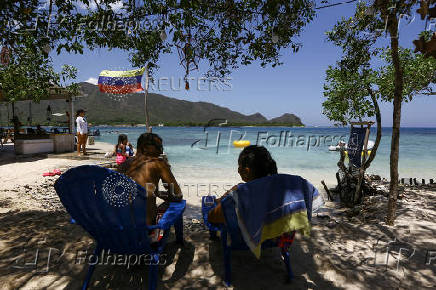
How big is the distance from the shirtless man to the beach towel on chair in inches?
37.4

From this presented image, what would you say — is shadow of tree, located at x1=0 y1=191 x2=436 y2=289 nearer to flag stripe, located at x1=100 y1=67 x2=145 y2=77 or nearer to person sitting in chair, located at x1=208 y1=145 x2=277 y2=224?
person sitting in chair, located at x1=208 y1=145 x2=277 y2=224

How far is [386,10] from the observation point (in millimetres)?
3572

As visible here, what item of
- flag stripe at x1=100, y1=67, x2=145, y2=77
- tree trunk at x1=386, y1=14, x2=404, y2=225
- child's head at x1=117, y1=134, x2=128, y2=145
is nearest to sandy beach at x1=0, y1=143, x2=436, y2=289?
tree trunk at x1=386, y1=14, x2=404, y2=225

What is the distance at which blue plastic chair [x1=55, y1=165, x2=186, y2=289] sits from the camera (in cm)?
197

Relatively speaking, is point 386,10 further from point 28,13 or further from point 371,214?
point 28,13

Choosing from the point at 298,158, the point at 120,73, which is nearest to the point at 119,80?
the point at 120,73

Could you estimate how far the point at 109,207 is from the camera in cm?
205

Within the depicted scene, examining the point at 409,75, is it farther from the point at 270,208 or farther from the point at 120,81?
the point at 120,81

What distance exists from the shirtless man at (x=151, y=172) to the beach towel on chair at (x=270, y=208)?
949 mm

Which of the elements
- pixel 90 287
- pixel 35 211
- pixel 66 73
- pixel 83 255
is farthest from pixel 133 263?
pixel 66 73

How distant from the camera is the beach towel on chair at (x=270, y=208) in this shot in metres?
2.02

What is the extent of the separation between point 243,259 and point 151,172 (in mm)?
1557

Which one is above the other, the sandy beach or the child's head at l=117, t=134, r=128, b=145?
the child's head at l=117, t=134, r=128, b=145

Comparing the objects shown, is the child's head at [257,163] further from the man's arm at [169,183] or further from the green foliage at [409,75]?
the green foliage at [409,75]
